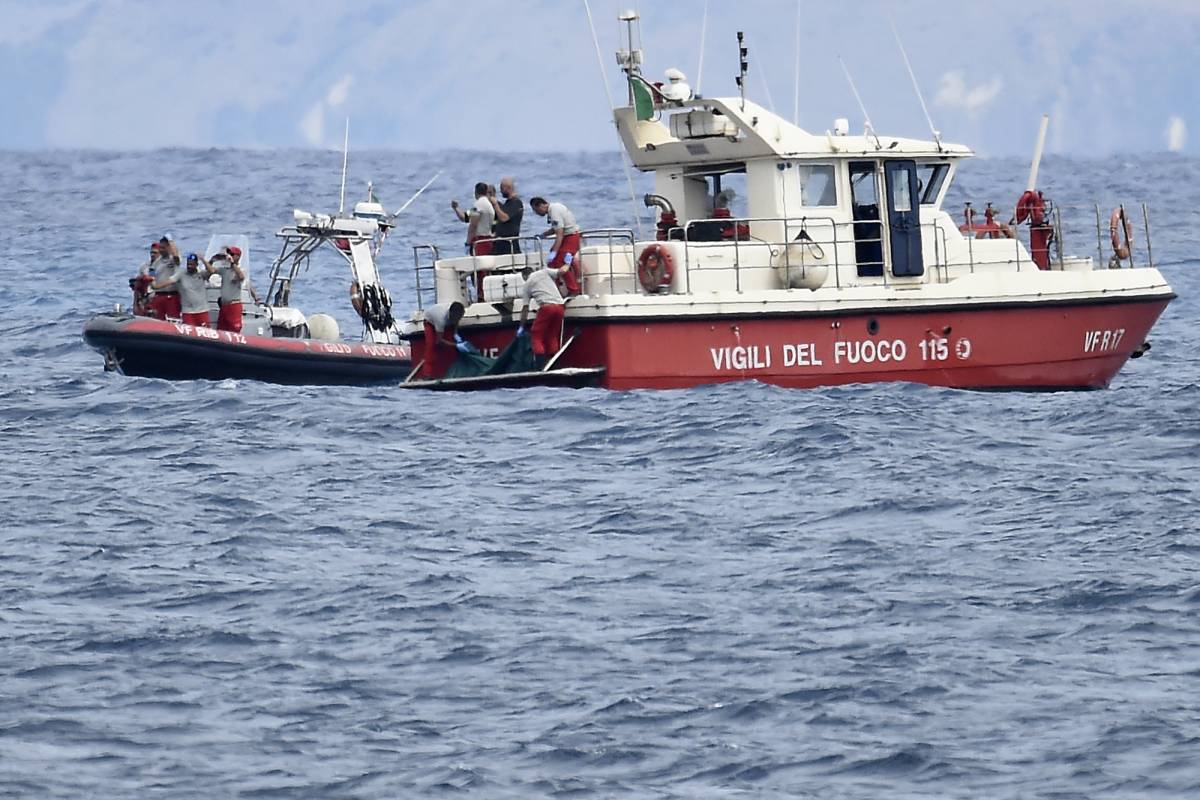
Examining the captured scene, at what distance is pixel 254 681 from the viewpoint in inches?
448

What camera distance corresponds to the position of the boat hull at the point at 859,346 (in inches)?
777

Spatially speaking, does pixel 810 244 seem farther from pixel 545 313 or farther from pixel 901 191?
pixel 545 313

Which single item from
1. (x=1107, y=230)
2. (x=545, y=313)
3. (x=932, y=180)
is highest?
(x=932, y=180)

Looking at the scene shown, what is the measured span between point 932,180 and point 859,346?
7.42 feet

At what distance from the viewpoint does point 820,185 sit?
68.6 ft

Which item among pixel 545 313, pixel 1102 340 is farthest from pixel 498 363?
pixel 1102 340

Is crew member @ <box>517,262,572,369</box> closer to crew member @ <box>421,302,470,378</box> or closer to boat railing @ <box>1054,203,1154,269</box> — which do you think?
crew member @ <box>421,302,470,378</box>

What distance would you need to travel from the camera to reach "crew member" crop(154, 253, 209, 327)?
73.4ft

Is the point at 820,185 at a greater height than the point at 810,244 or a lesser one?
greater

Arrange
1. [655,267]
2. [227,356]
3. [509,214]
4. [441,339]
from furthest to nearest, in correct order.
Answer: [227,356]
[509,214]
[441,339]
[655,267]

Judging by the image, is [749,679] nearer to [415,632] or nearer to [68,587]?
[415,632]

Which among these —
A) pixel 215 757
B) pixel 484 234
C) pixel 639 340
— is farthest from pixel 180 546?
pixel 484 234

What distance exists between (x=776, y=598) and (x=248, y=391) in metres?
9.92

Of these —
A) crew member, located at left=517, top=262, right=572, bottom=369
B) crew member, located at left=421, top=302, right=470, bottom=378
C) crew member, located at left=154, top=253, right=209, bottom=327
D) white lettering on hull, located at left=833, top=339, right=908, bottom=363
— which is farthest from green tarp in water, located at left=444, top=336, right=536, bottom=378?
crew member, located at left=154, top=253, right=209, bottom=327
